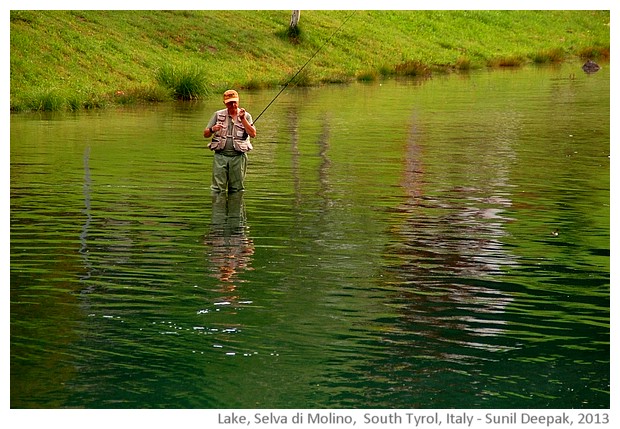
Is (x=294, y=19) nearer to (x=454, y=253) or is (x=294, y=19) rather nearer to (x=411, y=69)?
(x=411, y=69)

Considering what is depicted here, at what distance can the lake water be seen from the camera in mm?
8023

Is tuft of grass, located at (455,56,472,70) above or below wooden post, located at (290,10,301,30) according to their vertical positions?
below

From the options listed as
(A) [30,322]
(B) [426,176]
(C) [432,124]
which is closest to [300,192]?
(B) [426,176]

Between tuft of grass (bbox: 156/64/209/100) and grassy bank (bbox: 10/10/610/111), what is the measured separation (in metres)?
0.03

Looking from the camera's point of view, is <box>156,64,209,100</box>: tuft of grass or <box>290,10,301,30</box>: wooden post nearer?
<box>156,64,209,100</box>: tuft of grass

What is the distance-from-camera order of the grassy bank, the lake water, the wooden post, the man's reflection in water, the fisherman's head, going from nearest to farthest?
the lake water
the man's reflection in water
the fisherman's head
the grassy bank
the wooden post

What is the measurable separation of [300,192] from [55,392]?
8668 mm

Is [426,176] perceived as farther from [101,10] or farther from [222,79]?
[101,10]

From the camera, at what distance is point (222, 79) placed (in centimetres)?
3844

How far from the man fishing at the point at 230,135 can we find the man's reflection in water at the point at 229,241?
39cm

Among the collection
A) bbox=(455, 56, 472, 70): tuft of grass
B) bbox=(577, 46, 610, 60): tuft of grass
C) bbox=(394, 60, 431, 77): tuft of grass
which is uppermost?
bbox=(577, 46, 610, 60): tuft of grass

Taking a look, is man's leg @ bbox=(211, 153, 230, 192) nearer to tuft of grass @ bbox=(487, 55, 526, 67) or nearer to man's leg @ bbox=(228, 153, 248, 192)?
man's leg @ bbox=(228, 153, 248, 192)

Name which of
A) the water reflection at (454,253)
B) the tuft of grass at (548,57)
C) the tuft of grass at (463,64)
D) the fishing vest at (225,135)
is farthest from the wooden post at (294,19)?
the fishing vest at (225,135)

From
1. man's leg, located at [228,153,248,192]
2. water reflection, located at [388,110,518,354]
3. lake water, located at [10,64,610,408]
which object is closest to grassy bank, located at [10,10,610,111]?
lake water, located at [10,64,610,408]
